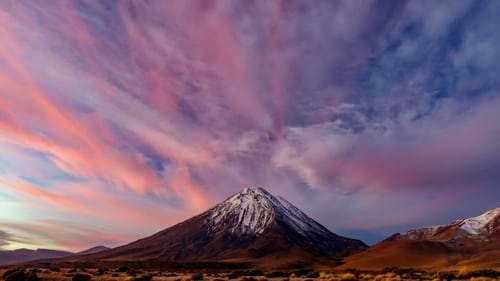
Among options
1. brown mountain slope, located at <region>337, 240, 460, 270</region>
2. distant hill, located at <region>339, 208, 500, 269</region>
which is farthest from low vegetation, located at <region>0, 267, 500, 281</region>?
brown mountain slope, located at <region>337, 240, 460, 270</region>

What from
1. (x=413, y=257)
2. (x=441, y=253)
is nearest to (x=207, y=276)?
(x=413, y=257)

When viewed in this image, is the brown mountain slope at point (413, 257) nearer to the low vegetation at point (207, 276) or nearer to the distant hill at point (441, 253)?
the distant hill at point (441, 253)

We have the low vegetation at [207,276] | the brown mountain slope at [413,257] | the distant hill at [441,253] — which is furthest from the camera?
the brown mountain slope at [413,257]

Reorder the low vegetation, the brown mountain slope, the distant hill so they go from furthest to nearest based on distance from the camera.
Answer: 1. the brown mountain slope
2. the distant hill
3. the low vegetation

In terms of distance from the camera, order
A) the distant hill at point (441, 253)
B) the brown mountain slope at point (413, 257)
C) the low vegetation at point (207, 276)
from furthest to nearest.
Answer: the brown mountain slope at point (413, 257)
the distant hill at point (441, 253)
the low vegetation at point (207, 276)

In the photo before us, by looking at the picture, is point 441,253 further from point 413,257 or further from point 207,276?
point 207,276

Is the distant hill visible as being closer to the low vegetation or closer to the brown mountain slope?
the brown mountain slope

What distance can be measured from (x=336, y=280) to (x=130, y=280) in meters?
17.0

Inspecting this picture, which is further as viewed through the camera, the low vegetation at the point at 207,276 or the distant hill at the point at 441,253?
the distant hill at the point at 441,253

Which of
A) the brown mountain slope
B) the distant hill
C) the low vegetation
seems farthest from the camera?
the brown mountain slope

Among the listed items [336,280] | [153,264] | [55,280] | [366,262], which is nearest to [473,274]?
[336,280]

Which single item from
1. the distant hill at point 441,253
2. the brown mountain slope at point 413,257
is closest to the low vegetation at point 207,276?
the distant hill at point 441,253

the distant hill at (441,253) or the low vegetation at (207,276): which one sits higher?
the distant hill at (441,253)

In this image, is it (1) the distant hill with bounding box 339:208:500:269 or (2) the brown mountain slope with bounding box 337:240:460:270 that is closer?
(1) the distant hill with bounding box 339:208:500:269
